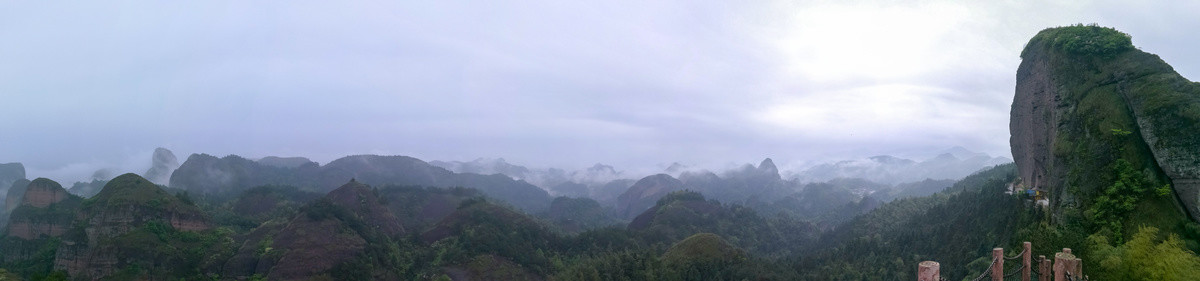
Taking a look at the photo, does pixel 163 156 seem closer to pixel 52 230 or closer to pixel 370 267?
pixel 52 230

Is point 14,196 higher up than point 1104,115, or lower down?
lower down

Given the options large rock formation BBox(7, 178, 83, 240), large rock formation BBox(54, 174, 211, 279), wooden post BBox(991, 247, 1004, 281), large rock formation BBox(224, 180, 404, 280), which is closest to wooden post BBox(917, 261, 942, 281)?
wooden post BBox(991, 247, 1004, 281)

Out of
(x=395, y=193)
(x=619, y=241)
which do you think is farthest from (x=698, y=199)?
(x=395, y=193)

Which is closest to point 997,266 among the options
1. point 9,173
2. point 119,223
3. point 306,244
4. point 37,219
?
point 306,244

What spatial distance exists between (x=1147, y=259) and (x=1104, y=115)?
509 inches

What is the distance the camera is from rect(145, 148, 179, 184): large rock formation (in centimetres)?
13875

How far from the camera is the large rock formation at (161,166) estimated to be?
13875 cm

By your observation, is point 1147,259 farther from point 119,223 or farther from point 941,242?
point 119,223

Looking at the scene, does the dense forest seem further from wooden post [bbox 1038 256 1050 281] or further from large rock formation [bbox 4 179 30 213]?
wooden post [bbox 1038 256 1050 281]

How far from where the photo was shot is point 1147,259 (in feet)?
61.2

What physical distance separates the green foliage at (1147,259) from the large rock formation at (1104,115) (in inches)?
172

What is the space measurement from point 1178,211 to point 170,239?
63143 millimetres

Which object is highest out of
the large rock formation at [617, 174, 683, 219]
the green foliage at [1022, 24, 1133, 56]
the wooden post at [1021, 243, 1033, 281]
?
the green foliage at [1022, 24, 1133, 56]

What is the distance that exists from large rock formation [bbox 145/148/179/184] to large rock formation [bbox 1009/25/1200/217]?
17004cm
